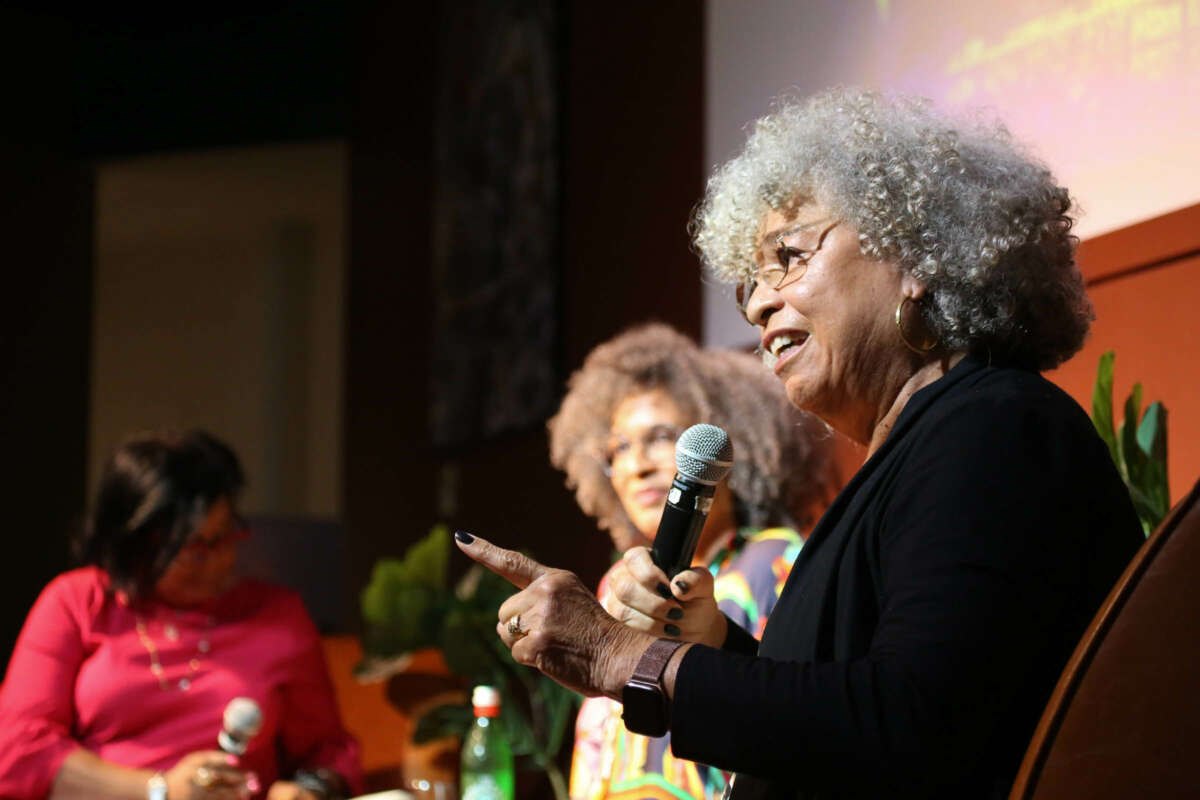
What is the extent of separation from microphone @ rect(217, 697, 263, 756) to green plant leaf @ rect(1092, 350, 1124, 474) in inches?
63.0

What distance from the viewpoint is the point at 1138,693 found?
0.97 m

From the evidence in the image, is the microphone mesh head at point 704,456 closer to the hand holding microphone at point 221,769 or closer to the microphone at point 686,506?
the microphone at point 686,506

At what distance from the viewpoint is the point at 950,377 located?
3.96ft

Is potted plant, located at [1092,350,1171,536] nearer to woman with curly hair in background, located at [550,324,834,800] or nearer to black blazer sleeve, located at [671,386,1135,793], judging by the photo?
black blazer sleeve, located at [671,386,1135,793]

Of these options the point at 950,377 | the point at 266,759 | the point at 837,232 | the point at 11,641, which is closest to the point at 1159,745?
the point at 950,377

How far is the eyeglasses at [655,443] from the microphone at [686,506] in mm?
1030

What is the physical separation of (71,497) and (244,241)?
5690mm

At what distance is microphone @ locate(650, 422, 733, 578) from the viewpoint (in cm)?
125

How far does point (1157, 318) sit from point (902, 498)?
862 mm

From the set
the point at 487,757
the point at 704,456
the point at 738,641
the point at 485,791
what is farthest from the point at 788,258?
the point at 487,757

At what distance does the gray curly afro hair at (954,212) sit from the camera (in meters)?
1.27

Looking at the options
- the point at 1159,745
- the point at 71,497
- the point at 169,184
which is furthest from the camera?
the point at 169,184

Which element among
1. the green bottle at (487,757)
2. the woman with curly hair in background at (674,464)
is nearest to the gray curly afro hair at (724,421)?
the woman with curly hair in background at (674,464)

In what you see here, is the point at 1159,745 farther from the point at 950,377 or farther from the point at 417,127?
the point at 417,127
